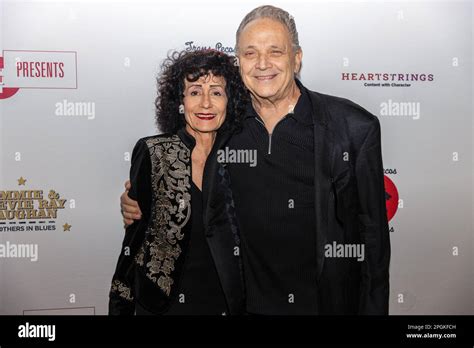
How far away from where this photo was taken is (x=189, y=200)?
199cm

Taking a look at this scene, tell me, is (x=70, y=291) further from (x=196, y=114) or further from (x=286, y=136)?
(x=286, y=136)

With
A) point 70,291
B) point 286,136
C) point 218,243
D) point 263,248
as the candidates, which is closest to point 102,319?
point 70,291

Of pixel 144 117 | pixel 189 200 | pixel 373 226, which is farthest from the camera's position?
pixel 144 117

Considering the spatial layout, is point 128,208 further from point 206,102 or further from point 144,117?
point 206,102

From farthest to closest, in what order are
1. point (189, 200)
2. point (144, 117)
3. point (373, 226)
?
1. point (144, 117)
2. point (373, 226)
3. point (189, 200)

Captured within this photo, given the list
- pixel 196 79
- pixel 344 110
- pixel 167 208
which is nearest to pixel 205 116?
pixel 196 79

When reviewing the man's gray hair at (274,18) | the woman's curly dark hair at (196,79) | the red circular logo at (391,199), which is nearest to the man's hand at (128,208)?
the woman's curly dark hair at (196,79)

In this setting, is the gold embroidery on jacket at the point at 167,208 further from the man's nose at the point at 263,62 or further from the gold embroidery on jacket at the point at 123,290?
the man's nose at the point at 263,62

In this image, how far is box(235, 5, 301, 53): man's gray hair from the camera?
210 centimetres

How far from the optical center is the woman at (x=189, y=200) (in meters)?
2.00

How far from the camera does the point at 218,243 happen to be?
6.57ft

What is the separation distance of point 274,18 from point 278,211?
0.95m

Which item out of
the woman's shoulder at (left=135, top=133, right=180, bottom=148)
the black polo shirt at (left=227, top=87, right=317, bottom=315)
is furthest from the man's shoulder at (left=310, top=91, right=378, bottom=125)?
the woman's shoulder at (left=135, top=133, right=180, bottom=148)

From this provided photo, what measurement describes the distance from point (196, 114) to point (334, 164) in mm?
708
